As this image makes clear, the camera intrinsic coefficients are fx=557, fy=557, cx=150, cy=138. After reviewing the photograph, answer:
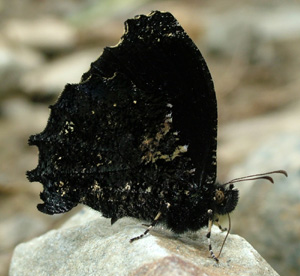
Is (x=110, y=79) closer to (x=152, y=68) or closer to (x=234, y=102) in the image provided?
(x=152, y=68)

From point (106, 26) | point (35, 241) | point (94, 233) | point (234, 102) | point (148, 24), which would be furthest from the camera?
point (106, 26)

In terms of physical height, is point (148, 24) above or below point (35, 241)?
above

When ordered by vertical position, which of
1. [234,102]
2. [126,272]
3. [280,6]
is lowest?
[126,272]

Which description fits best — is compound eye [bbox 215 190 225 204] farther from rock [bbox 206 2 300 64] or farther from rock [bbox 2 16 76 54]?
rock [bbox 2 16 76 54]

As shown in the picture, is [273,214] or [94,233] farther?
[273,214]

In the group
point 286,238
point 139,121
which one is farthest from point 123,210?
point 286,238

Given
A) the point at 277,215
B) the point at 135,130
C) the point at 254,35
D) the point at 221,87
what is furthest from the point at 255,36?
the point at 135,130

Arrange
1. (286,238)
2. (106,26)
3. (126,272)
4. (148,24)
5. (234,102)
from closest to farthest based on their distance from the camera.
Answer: (126,272), (148,24), (286,238), (234,102), (106,26)
